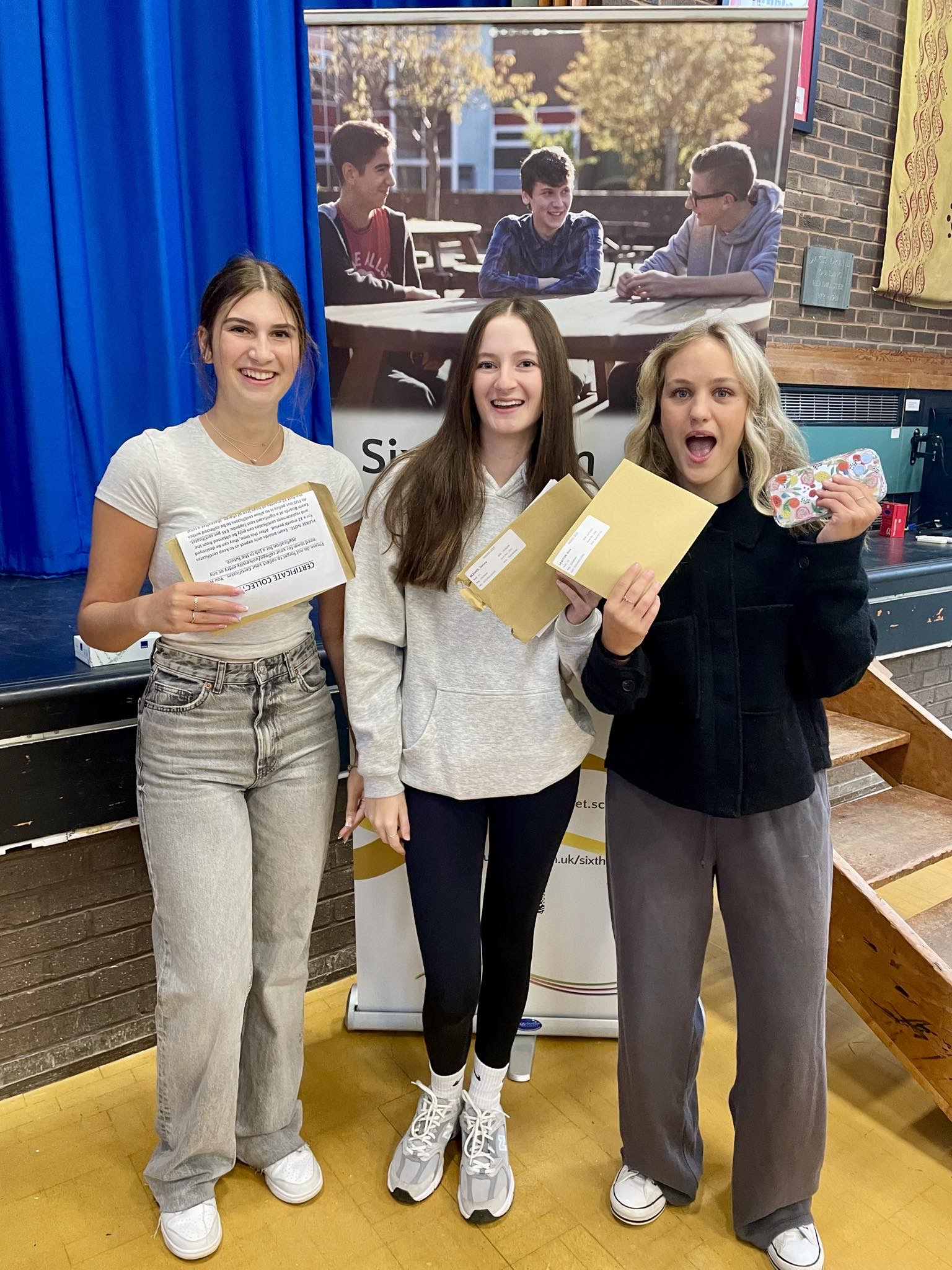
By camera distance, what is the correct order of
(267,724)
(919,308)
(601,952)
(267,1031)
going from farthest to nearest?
(919,308)
(601,952)
(267,1031)
(267,724)

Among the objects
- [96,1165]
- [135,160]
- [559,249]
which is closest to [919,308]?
[559,249]

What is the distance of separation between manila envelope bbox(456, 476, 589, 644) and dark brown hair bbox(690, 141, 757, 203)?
0.87 metres

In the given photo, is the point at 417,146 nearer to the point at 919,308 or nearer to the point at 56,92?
the point at 56,92

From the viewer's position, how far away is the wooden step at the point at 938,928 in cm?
198

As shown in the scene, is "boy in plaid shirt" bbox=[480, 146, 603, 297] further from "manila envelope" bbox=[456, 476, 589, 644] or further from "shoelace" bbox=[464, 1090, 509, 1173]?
"shoelace" bbox=[464, 1090, 509, 1173]

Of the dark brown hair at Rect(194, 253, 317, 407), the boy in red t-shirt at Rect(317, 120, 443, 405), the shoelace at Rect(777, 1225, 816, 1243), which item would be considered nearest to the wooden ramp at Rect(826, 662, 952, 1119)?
the shoelace at Rect(777, 1225, 816, 1243)

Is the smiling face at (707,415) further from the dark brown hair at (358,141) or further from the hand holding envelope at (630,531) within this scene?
the dark brown hair at (358,141)

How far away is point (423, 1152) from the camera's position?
5.28ft

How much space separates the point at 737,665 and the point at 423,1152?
107cm

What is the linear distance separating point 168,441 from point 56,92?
1560 millimetres

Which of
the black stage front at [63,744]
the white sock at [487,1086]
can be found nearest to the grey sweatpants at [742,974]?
the white sock at [487,1086]

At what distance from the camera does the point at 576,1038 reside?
6.84 ft

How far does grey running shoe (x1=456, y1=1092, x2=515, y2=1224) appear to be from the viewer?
5.08ft

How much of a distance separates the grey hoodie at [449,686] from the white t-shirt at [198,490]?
0.13 metres
